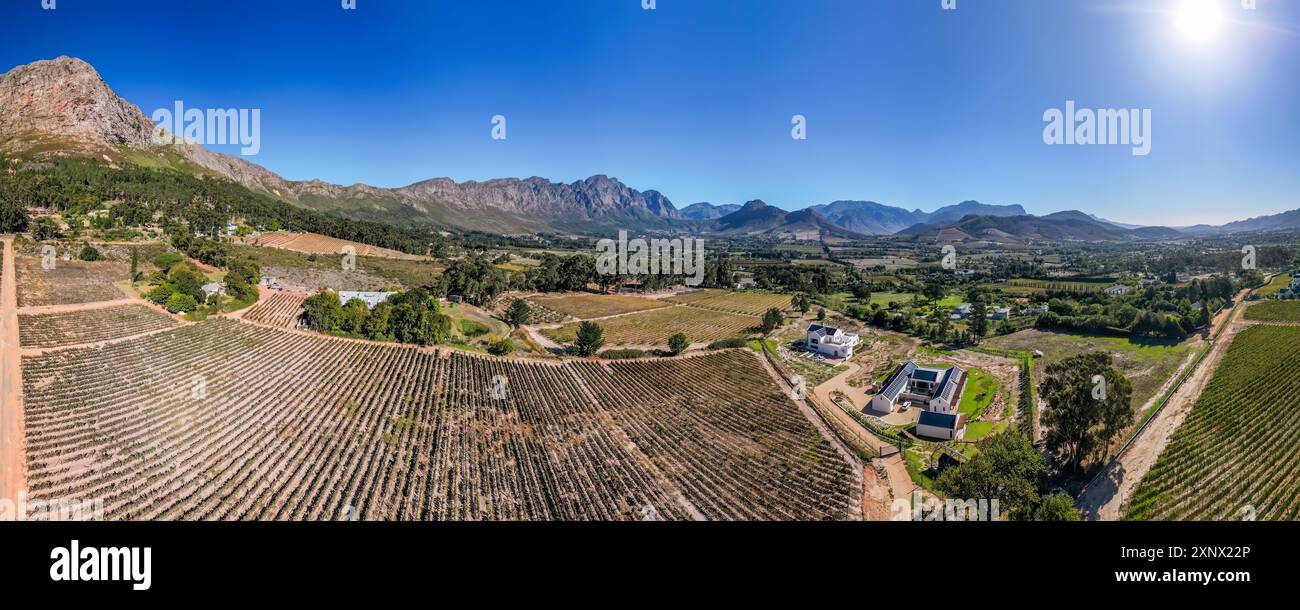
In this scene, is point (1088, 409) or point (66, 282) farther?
point (66, 282)

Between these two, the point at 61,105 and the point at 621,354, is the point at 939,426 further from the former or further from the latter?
the point at 61,105

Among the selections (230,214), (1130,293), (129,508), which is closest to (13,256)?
(129,508)

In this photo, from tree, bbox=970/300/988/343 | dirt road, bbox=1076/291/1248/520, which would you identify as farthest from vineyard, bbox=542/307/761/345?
dirt road, bbox=1076/291/1248/520

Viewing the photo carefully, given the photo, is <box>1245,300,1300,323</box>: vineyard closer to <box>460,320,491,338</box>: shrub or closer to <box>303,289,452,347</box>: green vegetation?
<box>460,320,491,338</box>: shrub

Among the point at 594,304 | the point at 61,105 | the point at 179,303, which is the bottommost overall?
the point at 594,304

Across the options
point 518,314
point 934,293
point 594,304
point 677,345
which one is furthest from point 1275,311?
point 518,314

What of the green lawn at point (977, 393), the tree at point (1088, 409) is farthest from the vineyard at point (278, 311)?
the tree at point (1088, 409)

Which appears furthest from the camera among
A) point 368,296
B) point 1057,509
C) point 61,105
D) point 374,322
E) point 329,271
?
point 61,105
